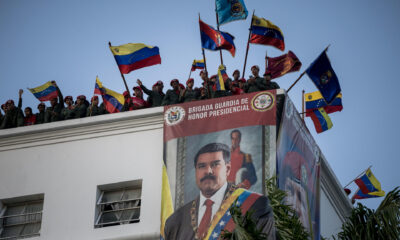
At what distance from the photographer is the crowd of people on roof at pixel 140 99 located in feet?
79.9

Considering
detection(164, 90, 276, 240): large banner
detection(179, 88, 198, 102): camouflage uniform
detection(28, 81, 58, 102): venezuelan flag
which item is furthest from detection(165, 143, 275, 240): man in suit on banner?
detection(28, 81, 58, 102): venezuelan flag

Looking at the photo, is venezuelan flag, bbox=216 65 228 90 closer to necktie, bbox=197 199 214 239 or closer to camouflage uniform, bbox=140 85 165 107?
camouflage uniform, bbox=140 85 165 107

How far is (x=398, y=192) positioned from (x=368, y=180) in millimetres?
11222

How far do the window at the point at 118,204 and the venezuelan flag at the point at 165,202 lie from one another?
39.3 inches

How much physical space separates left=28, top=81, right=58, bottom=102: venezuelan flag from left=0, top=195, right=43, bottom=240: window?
13.2 feet

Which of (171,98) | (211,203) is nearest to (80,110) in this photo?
(171,98)

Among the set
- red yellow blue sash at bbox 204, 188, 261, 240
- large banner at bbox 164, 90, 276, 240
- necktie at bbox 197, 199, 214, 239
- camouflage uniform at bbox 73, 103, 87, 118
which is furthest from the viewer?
camouflage uniform at bbox 73, 103, 87, 118

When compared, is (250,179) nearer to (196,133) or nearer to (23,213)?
(196,133)

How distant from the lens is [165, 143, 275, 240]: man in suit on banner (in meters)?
21.6

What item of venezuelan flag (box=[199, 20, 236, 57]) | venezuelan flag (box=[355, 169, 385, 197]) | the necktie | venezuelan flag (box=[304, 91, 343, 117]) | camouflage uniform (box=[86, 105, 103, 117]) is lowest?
the necktie

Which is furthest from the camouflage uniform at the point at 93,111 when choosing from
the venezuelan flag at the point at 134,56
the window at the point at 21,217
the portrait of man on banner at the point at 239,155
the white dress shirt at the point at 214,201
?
the white dress shirt at the point at 214,201

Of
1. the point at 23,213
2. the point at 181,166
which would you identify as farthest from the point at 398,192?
the point at 23,213

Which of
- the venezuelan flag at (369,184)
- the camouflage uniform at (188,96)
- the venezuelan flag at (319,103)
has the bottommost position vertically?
the venezuelan flag at (369,184)

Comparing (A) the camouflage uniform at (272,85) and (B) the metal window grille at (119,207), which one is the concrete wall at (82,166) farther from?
(A) the camouflage uniform at (272,85)
